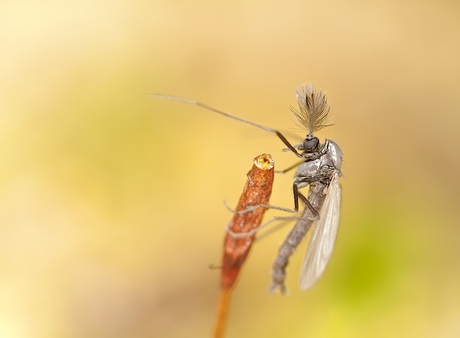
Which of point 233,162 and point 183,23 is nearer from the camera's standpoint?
point 233,162

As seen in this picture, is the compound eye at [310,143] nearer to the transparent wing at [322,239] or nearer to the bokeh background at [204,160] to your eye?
the transparent wing at [322,239]

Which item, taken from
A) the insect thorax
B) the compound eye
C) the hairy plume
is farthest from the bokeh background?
the hairy plume

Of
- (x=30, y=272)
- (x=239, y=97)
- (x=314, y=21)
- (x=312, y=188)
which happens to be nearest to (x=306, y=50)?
(x=314, y=21)

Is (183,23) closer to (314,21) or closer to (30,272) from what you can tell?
(314,21)

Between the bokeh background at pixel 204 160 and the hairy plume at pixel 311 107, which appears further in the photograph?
the bokeh background at pixel 204 160

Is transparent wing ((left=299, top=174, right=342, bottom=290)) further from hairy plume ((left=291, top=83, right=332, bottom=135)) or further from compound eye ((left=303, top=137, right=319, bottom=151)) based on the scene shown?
hairy plume ((left=291, top=83, right=332, bottom=135))

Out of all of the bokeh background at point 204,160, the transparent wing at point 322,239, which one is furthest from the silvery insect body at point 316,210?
the bokeh background at point 204,160
